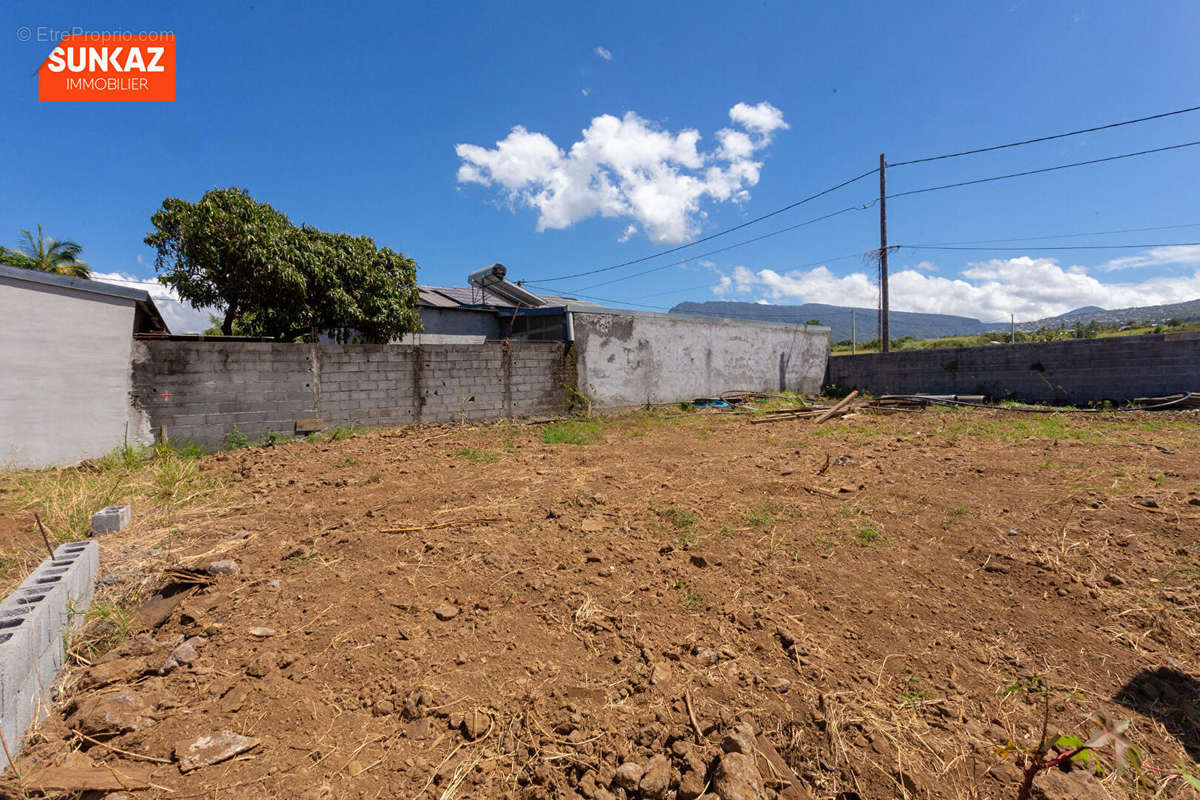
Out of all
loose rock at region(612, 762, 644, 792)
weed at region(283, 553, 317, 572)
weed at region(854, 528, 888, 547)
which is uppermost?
weed at region(854, 528, 888, 547)

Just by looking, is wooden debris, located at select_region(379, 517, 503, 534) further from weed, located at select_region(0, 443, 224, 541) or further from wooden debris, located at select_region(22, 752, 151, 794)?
weed, located at select_region(0, 443, 224, 541)

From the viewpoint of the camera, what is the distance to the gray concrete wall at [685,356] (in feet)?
33.8

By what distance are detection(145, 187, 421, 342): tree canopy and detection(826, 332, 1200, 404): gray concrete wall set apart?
12.9 m

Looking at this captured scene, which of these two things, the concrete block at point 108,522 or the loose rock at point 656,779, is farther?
the concrete block at point 108,522

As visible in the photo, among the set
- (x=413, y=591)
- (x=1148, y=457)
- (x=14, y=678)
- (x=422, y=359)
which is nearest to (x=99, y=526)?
(x=14, y=678)

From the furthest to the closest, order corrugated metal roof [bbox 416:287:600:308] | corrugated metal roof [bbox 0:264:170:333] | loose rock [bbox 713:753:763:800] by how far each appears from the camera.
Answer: corrugated metal roof [bbox 416:287:600:308], corrugated metal roof [bbox 0:264:170:333], loose rock [bbox 713:753:763:800]

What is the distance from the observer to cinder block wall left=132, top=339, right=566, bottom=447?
20.3 ft

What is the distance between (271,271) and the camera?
27.9ft

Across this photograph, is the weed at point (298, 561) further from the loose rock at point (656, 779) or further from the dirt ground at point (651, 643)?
the loose rock at point (656, 779)

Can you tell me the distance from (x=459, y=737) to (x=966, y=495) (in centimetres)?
446

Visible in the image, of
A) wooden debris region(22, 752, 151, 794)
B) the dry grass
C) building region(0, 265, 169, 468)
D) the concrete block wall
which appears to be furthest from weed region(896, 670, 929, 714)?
building region(0, 265, 169, 468)

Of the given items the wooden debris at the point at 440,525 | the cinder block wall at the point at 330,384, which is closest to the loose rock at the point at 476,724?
the wooden debris at the point at 440,525

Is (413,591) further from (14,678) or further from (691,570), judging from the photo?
(691,570)

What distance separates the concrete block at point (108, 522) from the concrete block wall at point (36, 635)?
1.21 meters
